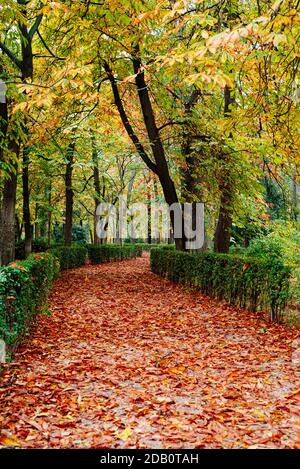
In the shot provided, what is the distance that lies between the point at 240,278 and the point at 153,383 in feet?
17.3

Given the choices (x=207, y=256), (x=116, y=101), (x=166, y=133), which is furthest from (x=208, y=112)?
(x=207, y=256)

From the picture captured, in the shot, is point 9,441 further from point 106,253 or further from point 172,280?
point 106,253

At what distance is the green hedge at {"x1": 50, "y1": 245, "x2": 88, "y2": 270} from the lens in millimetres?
19484

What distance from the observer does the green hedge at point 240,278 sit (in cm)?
820

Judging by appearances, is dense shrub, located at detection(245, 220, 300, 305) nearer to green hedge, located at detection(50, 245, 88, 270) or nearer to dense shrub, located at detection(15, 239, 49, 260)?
green hedge, located at detection(50, 245, 88, 270)

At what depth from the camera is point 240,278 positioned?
392 inches

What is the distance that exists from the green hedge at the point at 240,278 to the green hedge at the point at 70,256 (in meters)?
6.76

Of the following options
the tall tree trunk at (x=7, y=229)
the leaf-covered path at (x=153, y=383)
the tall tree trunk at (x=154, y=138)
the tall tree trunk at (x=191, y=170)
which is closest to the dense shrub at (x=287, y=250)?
the leaf-covered path at (x=153, y=383)

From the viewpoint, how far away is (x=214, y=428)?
3.86m

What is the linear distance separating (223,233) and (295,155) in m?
5.30

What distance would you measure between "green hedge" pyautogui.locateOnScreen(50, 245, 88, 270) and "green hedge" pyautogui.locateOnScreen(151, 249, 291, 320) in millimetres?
6760
